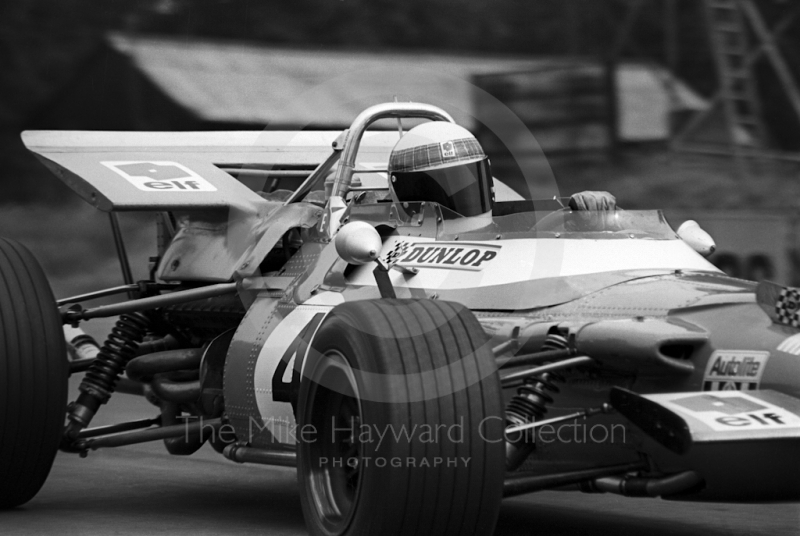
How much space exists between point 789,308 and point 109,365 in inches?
151

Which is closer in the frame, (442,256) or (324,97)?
(442,256)

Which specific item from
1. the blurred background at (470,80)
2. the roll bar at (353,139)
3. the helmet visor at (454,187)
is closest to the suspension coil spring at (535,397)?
the helmet visor at (454,187)

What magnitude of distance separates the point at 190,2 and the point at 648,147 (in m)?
6.03

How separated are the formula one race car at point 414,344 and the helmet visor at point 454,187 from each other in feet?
0.04

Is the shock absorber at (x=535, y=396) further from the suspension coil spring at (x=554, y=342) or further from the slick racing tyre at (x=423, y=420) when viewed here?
the slick racing tyre at (x=423, y=420)

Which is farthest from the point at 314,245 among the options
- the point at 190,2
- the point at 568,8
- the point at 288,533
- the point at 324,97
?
the point at 568,8

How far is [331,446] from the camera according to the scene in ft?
17.4

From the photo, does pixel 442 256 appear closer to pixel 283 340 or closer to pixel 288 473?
pixel 283 340

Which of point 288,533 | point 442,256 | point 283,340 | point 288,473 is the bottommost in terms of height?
point 288,473

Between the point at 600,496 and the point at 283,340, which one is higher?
the point at 283,340

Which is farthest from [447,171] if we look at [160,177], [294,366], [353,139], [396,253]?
[160,177]

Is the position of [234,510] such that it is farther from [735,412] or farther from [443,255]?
[735,412]

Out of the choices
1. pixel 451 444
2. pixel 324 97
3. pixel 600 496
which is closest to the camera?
pixel 451 444

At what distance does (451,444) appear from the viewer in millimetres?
4625
